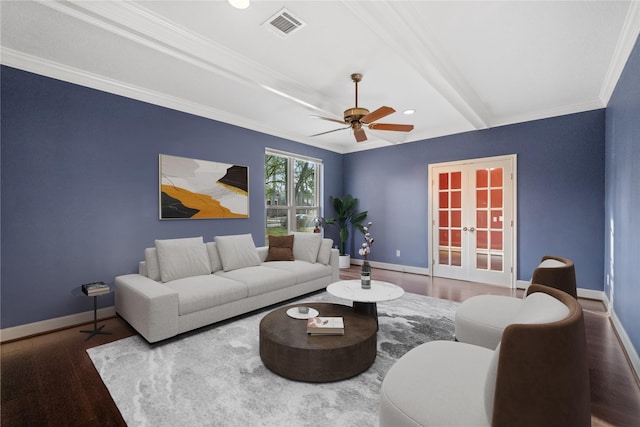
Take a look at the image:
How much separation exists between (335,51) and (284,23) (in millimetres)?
593

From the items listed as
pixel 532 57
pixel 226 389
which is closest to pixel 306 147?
pixel 532 57

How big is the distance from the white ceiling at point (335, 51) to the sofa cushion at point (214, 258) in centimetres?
198

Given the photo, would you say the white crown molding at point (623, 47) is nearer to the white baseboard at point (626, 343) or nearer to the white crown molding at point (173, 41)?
the white baseboard at point (626, 343)

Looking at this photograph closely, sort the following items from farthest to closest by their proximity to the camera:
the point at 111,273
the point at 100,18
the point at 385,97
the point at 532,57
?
the point at 385,97
the point at 111,273
the point at 532,57
the point at 100,18

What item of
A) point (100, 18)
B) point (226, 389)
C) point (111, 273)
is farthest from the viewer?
point (111, 273)

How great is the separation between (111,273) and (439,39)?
14.0 ft

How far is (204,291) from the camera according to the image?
2996 millimetres

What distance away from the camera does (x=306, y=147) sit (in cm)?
610

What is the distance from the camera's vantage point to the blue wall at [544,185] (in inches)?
162

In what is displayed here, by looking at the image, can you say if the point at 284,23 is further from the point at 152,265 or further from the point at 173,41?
the point at 152,265

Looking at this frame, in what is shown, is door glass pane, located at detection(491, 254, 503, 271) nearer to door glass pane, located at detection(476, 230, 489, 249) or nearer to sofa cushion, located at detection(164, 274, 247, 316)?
door glass pane, located at detection(476, 230, 489, 249)

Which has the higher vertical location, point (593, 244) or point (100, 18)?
point (100, 18)

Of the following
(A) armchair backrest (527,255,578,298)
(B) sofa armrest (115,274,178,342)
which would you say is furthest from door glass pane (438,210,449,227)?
(B) sofa armrest (115,274,178,342)

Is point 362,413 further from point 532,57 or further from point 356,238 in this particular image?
point 356,238
